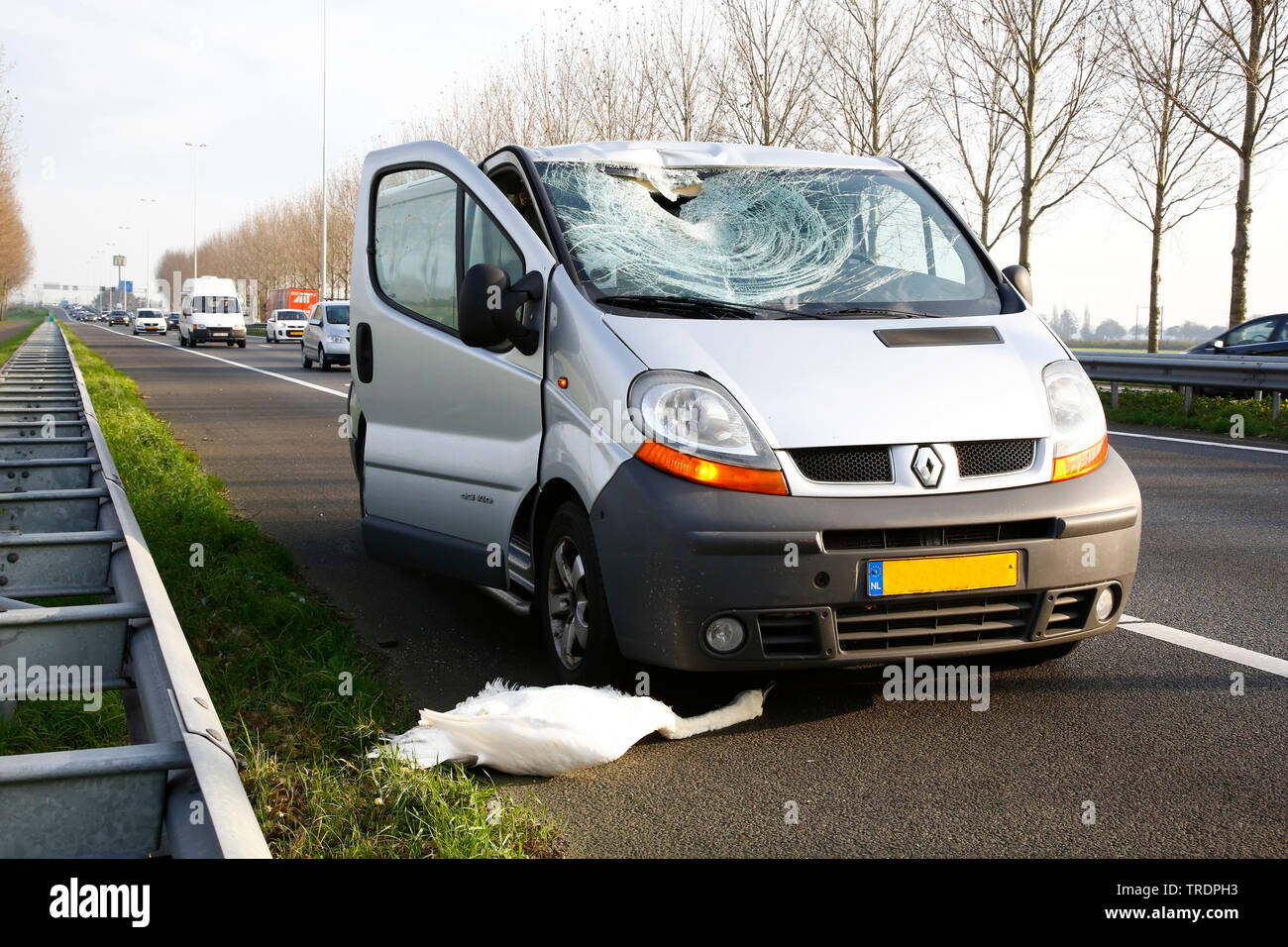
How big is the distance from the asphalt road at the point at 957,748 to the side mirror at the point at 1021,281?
1.37 m

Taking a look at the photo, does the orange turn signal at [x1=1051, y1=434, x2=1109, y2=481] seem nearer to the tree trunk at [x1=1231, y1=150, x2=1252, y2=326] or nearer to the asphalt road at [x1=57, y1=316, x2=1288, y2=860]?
the asphalt road at [x1=57, y1=316, x2=1288, y2=860]

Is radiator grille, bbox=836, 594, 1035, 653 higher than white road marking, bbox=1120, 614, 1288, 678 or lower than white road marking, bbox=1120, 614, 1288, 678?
higher

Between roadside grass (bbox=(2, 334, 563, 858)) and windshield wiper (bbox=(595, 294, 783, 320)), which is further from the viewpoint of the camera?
windshield wiper (bbox=(595, 294, 783, 320))

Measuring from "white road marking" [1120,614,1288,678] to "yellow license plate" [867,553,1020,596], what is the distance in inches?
54.4

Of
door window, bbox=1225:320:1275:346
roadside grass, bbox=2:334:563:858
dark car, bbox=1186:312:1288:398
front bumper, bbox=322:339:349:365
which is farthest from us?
front bumper, bbox=322:339:349:365

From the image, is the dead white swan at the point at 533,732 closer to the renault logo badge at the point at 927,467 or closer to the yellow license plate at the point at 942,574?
the yellow license plate at the point at 942,574

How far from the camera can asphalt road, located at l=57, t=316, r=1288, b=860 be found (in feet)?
10.1

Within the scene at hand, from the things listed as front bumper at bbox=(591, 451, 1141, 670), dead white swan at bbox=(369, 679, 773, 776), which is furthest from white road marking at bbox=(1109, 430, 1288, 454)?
dead white swan at bbox=(369, 679, 773, 776)

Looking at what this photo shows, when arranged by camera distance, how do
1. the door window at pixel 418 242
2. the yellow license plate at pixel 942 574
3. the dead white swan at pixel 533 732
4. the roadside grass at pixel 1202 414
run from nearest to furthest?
the dead white swan at pixel 533 732, the yellow license plate at pixel 942 574, the door window at pixel 418 242, the roadside grass at pixel 1202 414

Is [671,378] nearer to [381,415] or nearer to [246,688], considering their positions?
[246,688]

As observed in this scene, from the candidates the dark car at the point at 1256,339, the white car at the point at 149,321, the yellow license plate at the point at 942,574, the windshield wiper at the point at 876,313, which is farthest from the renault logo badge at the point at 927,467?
the white car at the point at 149,321

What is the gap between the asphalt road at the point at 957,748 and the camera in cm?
308

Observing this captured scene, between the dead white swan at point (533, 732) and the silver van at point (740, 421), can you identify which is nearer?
the dead white swan at point (533, 732)
